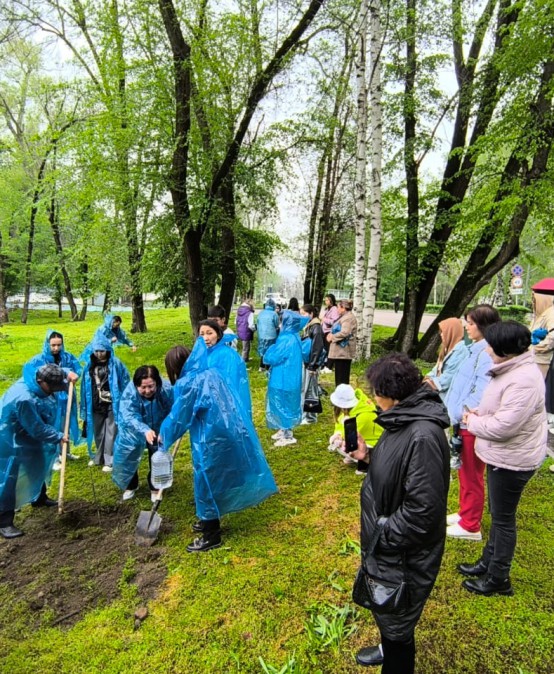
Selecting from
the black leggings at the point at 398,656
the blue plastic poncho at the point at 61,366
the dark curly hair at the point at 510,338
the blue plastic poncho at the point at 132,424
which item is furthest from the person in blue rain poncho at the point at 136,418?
the dark curly hair at the point at 510,338

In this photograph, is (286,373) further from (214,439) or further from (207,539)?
(207,539)

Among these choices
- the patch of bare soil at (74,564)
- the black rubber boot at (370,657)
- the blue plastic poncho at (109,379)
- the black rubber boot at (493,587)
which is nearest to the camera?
the black rubber boot at (370,657)

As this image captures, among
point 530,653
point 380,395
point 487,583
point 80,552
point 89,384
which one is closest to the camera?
point 380,395

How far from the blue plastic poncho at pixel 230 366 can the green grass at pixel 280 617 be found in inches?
48.5

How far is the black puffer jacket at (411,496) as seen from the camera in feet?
5.48

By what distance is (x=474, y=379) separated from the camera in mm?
3322

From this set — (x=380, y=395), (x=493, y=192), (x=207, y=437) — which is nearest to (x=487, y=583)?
(x=380, y=395)

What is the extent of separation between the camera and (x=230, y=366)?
3920 millimetres

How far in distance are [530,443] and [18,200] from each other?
2975 centimetres

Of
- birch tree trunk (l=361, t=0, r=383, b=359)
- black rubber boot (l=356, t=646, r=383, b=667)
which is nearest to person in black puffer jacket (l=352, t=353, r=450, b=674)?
black rubber boot (l=356, t=646, r=383, b=667)

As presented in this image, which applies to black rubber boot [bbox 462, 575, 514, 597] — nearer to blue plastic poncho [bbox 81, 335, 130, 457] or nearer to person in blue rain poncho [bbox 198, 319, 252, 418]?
person in blue rain poncho [bbox 198, 319, 252, 418]

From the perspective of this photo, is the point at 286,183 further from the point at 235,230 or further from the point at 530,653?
the point at 530,653

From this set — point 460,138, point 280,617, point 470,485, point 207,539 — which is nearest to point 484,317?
point 470,485

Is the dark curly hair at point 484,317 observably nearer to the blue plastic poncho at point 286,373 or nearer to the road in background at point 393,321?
the blue plastic poncho at point 286,373
